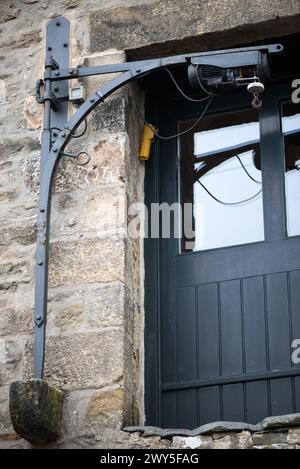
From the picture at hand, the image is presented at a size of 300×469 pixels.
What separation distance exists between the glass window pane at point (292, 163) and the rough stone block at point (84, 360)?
102 cm

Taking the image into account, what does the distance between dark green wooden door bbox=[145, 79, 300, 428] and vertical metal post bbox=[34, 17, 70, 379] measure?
1.84 ft

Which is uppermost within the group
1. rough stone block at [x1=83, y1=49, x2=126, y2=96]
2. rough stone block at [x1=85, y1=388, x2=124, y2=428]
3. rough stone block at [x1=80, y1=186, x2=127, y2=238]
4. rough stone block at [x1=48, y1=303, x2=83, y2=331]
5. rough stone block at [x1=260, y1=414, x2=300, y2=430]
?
rough stone block at [x1=83, y1=49, x2=126, y2=96]

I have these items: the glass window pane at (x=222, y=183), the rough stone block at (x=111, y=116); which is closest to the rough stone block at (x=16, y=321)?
the glass window pane at (x=222, y=183)

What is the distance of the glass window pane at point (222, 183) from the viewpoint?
5.48 meters

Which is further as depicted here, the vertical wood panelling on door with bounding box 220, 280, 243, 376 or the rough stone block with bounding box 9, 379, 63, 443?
the vertical wood panelling on door with bounding box 220, 280, 243, 376

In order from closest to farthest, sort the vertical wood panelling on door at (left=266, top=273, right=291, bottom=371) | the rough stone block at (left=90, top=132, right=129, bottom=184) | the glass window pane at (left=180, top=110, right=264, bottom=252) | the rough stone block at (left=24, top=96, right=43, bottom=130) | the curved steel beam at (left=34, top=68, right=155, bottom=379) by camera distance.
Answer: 1. the curved steel beam at (left=34, top=68, right=155, bottom=379)
2. the vertical wood panelling on door at (left=266, top=273, right=291, bottom=371)
3. the rough stone block at (left=90, top=132, right=129, bottom=184)
4. the glass window pane at (left=180, top=110, right=264, bottom=252)
5. the rough stone block at (left=24, top=96, right=43, bottom=130)

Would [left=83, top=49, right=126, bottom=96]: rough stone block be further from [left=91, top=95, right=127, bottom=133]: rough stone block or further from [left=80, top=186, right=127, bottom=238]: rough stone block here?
[left=80, top=186, right=127, bottom=238]: rough stone block

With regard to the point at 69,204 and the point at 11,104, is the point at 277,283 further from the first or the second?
the point at 11,104

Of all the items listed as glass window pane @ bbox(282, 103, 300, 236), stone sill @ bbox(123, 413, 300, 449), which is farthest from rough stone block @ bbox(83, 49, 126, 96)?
stone sill @ bbox(123, 413, 300, 449)

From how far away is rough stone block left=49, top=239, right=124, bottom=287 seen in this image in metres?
5.16

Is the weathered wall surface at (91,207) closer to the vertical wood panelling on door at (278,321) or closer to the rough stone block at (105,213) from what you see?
the rough stone block at (105,213)

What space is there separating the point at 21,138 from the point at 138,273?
2.99 ft

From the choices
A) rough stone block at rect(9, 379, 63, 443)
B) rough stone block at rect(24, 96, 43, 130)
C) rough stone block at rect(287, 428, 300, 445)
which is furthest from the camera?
rough stone block at rect(24, 96, 43, 130)

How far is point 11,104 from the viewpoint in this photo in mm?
5746
